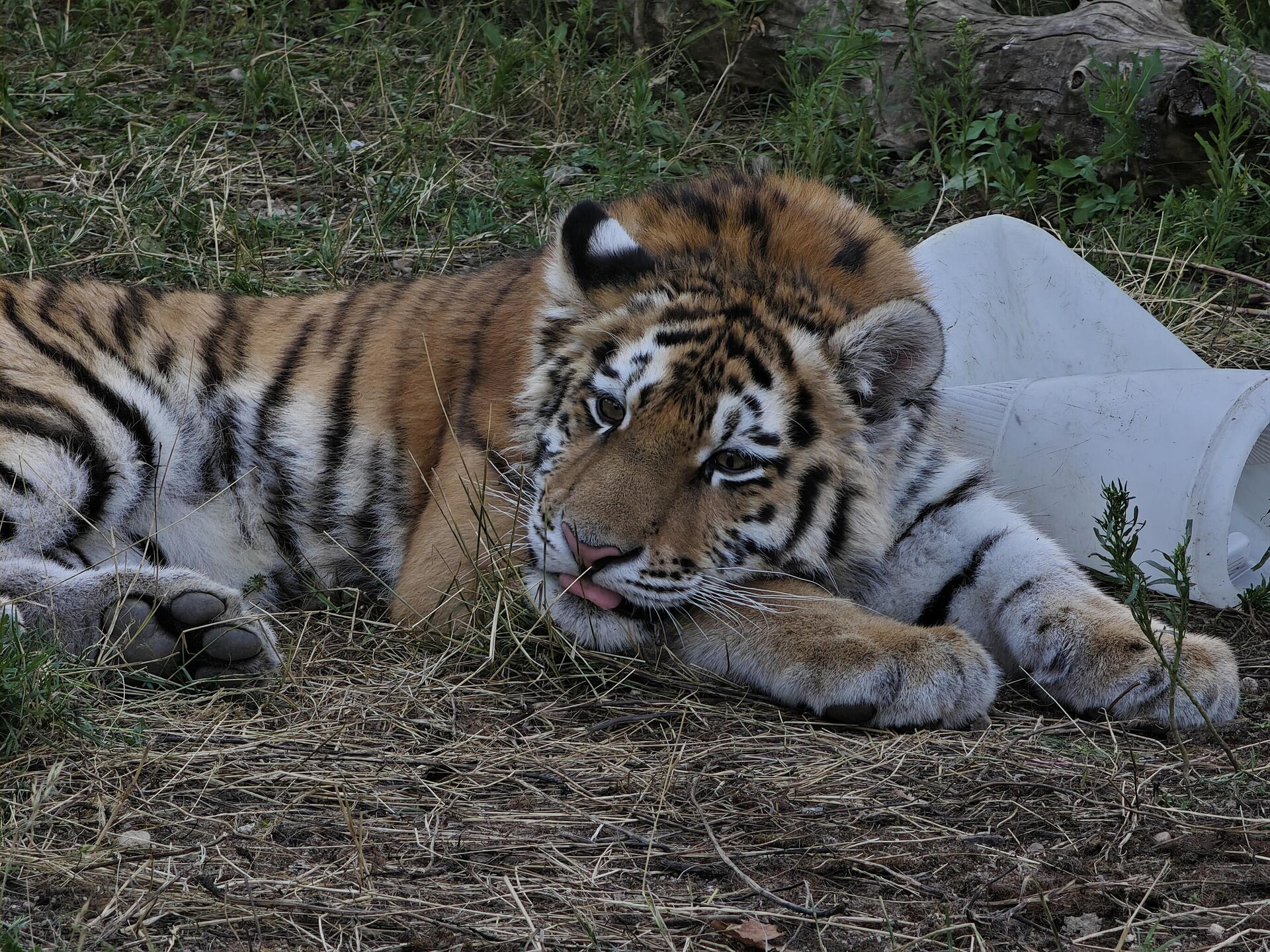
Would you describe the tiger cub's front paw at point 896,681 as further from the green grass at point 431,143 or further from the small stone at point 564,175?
the small stone at point 564,175

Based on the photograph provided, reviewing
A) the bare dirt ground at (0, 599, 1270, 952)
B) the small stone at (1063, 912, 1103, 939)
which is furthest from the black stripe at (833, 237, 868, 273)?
the small stone at (1063, 912, 1103, 939)

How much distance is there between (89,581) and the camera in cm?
299

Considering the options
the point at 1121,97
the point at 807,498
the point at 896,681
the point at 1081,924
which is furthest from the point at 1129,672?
the point at 1121,97

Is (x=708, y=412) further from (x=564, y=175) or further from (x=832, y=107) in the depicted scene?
(x=564, y=175)

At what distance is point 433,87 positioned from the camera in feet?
19.5

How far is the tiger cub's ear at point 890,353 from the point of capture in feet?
9.59

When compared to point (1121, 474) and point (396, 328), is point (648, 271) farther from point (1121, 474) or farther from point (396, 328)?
point (1121, 474)

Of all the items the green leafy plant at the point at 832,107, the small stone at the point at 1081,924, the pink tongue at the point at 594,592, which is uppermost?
the green leafy plant at the point at 832,107

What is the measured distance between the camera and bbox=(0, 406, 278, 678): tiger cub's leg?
9.55 feet

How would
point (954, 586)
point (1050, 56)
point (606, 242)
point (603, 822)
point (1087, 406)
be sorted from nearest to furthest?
point (603, 822)
point (606, 242)
point (954, 586)
point (1087, 406)
point (1050, 56)

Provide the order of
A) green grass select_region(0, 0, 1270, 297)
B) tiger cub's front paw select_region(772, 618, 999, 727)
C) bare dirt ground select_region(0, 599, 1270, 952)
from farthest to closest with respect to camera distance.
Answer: green grass select_region(0, 0, 1270, 297) < tiger cub's front paw select_region(772, 618, 999, 727) < bare dirt ground select_region(0, 599, 1270, 952)

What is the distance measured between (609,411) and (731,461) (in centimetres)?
29

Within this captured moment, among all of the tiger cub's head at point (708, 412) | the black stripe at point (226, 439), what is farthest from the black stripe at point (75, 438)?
the tiger cub's head at point (708, 412)

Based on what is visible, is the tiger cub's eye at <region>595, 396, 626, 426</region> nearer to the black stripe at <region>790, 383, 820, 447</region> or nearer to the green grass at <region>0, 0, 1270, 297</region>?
the black stripe at <region>790, 383, 820, 447</region>
